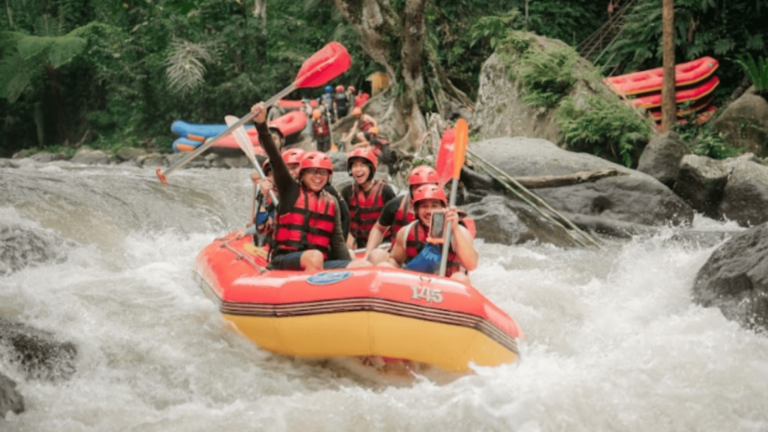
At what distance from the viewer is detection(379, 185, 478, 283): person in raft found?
4.66m

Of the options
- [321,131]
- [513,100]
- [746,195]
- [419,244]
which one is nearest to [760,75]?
[513,100]

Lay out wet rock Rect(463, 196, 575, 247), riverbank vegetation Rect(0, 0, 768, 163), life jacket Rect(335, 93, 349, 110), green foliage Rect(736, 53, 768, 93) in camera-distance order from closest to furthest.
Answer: wet rock Rect(463, 196, 575, 247), green foliage Rect(736, 53, 768, 93), riverbank vegetation Rect(0, 0, 768, 163), life jacket Rect(335, 93, 349, 110)

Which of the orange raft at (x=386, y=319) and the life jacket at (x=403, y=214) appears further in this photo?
the life jacket at (x=403, y=214)

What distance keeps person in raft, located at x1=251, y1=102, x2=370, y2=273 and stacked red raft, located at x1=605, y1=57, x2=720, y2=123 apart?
10.2m

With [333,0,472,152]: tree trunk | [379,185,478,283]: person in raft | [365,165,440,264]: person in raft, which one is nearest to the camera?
[379,185,478,283]: person in raft

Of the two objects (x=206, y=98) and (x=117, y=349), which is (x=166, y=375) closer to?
(x=117, y=349)

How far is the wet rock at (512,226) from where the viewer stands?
8.46m

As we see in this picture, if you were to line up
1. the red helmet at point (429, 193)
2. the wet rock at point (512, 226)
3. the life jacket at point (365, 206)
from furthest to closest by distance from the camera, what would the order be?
the wet rock at point (512, 226), the life jacket at point (365, 206), the red helmet at point (429, 193)

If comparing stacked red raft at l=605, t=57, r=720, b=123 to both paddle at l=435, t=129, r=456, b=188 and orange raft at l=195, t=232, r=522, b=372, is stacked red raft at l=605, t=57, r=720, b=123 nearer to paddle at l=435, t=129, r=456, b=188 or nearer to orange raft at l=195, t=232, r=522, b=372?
paddle at l=435, t=129, r=456, b=188

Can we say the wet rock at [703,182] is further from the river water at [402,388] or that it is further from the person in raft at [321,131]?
the person in raft at [321,131]

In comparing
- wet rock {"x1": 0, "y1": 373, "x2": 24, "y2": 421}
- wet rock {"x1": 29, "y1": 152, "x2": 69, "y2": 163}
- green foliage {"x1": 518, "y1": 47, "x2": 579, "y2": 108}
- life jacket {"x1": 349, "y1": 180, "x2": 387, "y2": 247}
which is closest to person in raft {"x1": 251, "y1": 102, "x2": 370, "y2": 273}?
life jacket {"x1": 349, "y1": 180, "x2": 387, "y2": 247}

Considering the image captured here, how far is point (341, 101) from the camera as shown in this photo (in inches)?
746

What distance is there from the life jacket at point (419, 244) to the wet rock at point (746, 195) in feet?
19.0

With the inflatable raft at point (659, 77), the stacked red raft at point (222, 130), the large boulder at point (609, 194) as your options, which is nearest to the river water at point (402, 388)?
the large boulder at point (609, 194)
